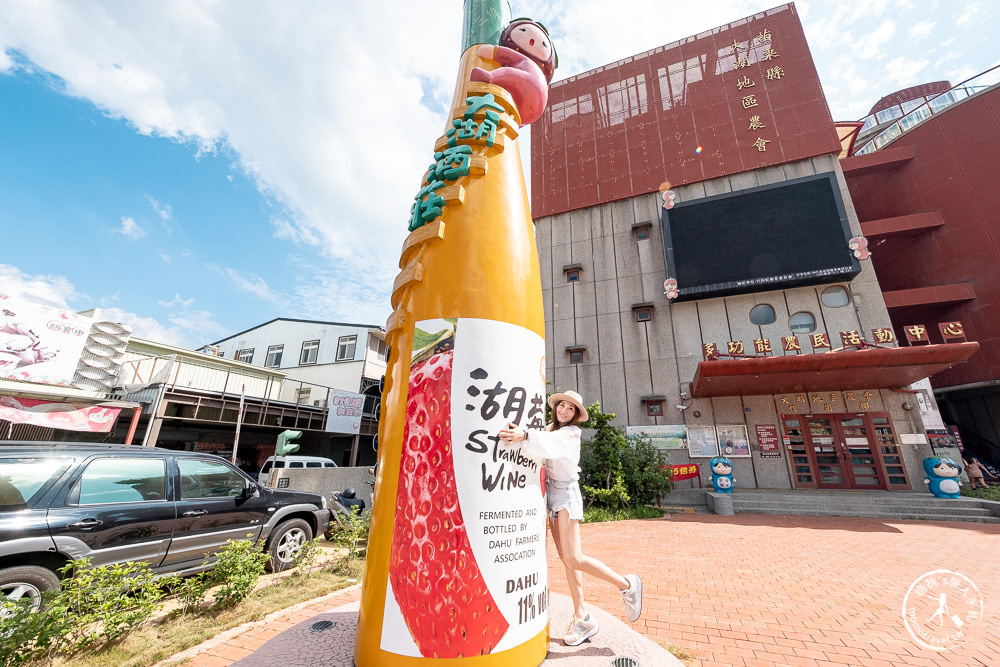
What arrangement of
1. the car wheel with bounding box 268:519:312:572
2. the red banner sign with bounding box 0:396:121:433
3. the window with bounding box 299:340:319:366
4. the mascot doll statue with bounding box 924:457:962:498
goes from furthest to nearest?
the window with bounding box 299:340:319:366
the mascot doll statue with bounding box 924:457:962:498
the red banner sign with bounding box 0:396:121:433
the car wheel with bounding box 268:519:312:572

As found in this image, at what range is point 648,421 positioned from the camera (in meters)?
16.0

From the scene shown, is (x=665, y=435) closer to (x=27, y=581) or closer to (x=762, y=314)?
(x=762, y=314)

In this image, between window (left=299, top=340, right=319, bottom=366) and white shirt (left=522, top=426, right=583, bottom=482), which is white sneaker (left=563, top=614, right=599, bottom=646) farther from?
window (left=299, top=340, right=319, bottom=366)

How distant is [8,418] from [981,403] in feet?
113

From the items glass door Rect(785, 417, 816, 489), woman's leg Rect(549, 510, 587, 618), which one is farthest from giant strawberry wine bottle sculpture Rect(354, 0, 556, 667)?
glass door Rect(785, 417, 816, 489)

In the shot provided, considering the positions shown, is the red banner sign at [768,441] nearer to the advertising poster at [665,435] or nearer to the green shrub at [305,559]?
the advertising poster at [665,435]

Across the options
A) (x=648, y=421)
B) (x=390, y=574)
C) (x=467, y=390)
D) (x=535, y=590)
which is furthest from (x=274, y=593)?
(x=648, y=421)

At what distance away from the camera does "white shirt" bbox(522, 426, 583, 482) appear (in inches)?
114

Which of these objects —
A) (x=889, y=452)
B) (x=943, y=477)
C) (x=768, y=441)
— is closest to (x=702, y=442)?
(x=768, y=441)

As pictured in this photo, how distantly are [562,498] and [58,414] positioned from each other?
15179 mm

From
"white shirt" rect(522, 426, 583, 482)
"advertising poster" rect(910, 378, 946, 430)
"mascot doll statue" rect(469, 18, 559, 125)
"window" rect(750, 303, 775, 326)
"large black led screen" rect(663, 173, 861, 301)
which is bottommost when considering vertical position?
"white shirt" rect(522, 426, 583, 482)

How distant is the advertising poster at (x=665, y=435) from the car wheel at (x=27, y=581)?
14869mm

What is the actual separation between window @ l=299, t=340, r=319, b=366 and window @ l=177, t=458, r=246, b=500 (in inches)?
760

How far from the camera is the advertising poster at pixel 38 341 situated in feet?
37.0
